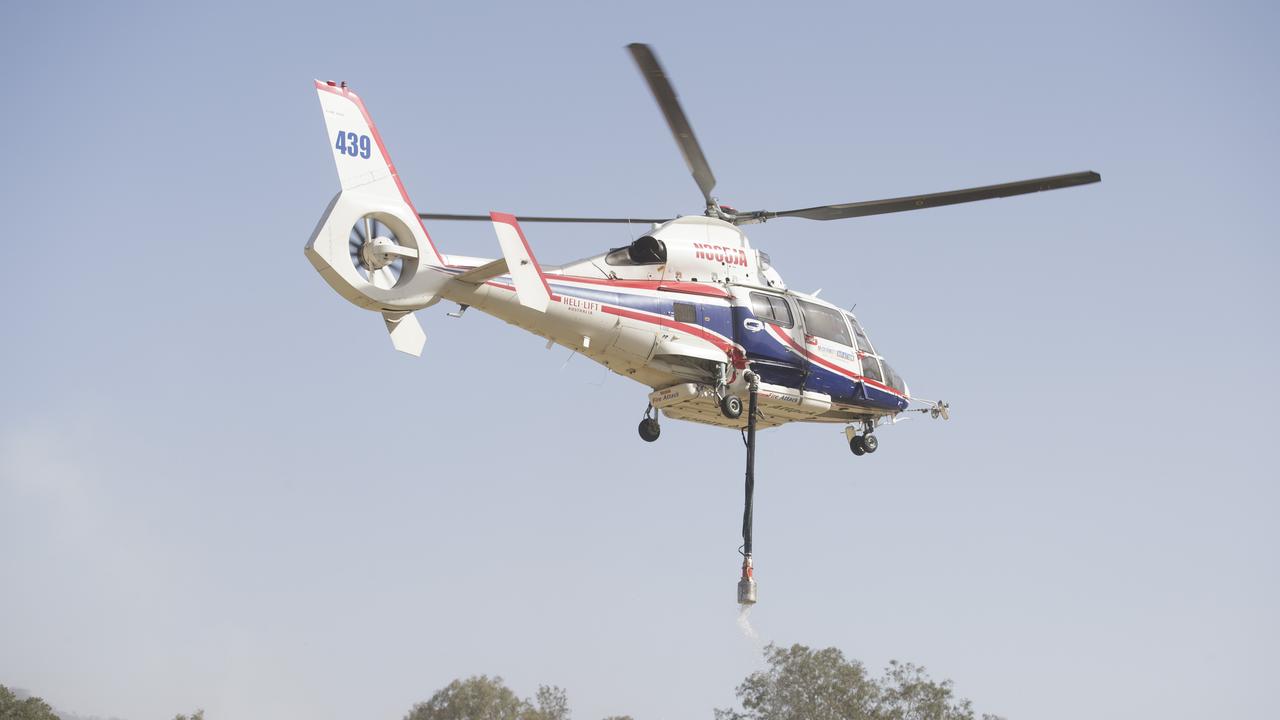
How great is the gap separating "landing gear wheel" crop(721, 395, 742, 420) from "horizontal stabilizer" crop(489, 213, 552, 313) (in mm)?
4690

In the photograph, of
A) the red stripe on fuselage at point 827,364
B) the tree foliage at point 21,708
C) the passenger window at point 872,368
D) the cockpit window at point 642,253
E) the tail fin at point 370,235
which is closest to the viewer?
the tail fin at point 370,235

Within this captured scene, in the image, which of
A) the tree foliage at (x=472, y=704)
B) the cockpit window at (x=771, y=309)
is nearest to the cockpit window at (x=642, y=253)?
the cockpit window at (x=771, y=309)

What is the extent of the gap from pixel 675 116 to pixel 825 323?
6.54 meters

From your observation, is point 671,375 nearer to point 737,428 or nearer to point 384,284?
point 737,428

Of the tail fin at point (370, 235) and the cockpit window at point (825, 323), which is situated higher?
the cockpit window at point (825, 323)

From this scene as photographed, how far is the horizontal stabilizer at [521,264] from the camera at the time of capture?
74.6 feet

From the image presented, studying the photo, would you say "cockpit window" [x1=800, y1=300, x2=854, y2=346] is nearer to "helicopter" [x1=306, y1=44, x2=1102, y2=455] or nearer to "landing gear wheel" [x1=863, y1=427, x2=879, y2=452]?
"helicopter" [x1=306, y1=44, x2=1102, y2=455]

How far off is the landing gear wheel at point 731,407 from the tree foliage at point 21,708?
51.5 metres

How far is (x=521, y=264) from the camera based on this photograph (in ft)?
75.2

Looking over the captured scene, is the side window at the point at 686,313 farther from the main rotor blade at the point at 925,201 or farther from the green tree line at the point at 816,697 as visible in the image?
the green tree line at the point at 816,697

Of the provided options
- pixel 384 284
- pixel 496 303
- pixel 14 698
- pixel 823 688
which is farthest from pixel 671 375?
pixel 14 698

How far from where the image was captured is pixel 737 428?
27.3 meters

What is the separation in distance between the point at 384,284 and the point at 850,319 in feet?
37.8

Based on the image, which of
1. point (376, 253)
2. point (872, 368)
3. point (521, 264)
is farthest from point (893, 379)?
point (376, 253)
